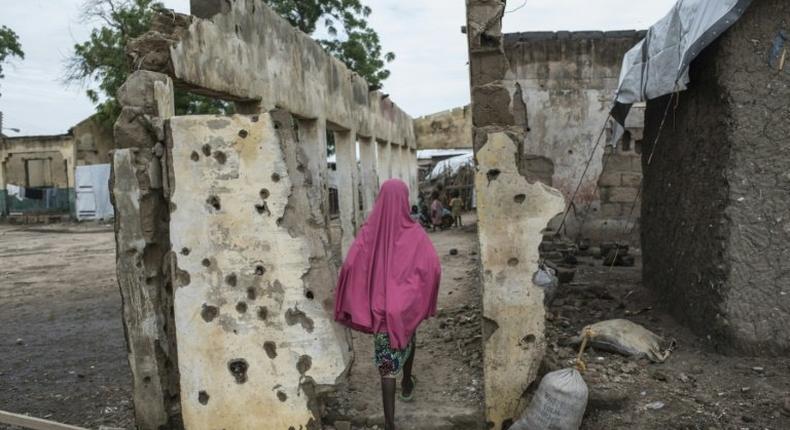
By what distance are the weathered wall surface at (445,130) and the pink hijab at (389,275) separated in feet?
52.1

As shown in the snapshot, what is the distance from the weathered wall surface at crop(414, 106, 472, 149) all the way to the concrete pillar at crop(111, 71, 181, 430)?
52.0ft

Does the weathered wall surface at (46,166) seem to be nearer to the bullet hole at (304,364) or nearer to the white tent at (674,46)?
the white tent at (674,46)

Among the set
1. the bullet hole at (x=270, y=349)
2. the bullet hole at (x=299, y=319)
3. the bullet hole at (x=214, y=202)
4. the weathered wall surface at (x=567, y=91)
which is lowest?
the bullet hole at (x=270, y=349)

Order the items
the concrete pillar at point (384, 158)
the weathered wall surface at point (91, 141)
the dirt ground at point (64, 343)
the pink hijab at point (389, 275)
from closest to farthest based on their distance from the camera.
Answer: the pink hijab at point (389, 275) < the dirt ground at point (64, 343) < the concrete pillar at point (384, 158) < the weathered wall surface at point (91, 141)

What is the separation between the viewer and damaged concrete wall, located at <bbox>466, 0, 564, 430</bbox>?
3.72 meters

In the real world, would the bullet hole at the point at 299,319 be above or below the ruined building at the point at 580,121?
below

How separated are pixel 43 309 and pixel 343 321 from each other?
620cm

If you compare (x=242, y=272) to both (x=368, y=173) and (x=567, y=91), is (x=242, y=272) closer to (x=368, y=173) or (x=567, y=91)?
(x=368, y=173)

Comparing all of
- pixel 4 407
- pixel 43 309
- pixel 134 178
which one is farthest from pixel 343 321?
pixel 43 309

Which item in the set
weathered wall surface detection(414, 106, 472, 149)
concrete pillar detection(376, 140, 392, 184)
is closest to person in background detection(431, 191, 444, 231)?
concrete pillar detection(376, 140, 392, 184)

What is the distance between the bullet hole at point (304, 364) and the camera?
3621 mm

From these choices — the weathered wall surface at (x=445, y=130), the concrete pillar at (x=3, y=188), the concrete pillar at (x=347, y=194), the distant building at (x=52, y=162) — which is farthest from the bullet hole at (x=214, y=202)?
the concrete pillar at (x=3, y=188)

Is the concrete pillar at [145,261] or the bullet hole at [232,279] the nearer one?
the bullet hole at [232,279]

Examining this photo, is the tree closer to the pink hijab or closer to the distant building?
the distant building
